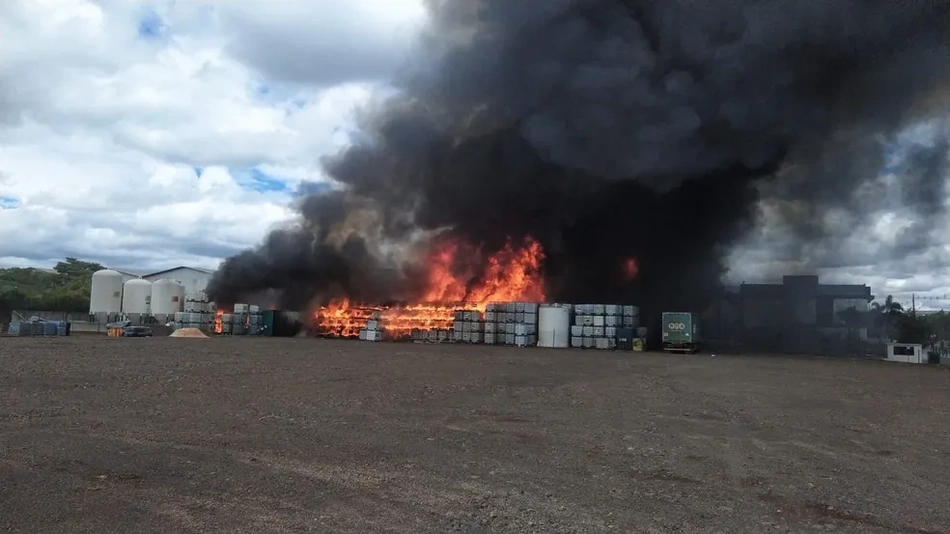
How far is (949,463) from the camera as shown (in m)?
10.2

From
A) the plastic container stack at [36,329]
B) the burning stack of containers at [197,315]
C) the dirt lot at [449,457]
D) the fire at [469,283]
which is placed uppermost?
the fire at [469,283]

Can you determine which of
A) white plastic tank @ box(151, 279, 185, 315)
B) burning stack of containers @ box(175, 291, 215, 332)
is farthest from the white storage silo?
burning stack of containers @ box(175, 291, 215, 332)

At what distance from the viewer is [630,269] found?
5544cm

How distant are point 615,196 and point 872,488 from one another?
1764 inches

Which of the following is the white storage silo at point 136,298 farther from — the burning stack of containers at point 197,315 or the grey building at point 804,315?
the grey building at point 804,315

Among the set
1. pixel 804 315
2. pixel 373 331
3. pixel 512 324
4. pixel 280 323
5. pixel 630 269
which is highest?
pixel 630 269

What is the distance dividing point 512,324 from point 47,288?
81908mm

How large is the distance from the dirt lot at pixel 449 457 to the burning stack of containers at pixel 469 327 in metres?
30.0

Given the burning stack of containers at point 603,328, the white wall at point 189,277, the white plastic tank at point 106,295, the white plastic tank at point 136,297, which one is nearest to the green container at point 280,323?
the white plastic tank at point 136,297

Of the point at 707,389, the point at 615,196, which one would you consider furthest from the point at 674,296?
the point at 707,389

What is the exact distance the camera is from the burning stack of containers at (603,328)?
4575 cm

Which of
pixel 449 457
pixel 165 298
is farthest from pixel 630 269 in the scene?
pixel 449 457

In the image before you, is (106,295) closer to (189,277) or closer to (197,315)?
(197,315)

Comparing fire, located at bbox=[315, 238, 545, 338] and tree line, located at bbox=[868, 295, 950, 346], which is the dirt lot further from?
tree line, located at bbox=[868, 295, 950, 346]
